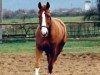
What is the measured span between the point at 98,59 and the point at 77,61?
71cm

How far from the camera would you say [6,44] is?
1797 centimetres

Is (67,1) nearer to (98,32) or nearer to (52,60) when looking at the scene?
(98,32)

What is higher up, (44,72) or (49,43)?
(49,43)

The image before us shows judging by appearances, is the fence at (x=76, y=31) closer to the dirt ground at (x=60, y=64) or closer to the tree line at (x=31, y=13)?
the dirt ground at (x=60, y=64)

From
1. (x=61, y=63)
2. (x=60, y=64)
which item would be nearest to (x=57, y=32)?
(x=60, y=64)

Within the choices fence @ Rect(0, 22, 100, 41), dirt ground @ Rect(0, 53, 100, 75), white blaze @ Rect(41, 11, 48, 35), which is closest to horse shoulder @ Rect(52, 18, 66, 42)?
white blaze @ Rect(41, 11, 48, 35)

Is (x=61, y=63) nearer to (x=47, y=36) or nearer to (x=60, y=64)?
(x=60, y=64)

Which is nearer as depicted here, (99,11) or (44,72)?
(44,72)

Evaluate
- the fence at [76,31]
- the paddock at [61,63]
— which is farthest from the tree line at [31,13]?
the paddock at [61,63]

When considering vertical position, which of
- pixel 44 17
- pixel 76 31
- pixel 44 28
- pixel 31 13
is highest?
pixel 44 17

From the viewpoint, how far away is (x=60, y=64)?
11719 mm

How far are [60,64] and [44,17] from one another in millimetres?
4070

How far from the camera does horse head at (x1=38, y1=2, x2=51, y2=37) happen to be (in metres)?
7.74

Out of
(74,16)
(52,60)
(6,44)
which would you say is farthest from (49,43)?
(74,16)
